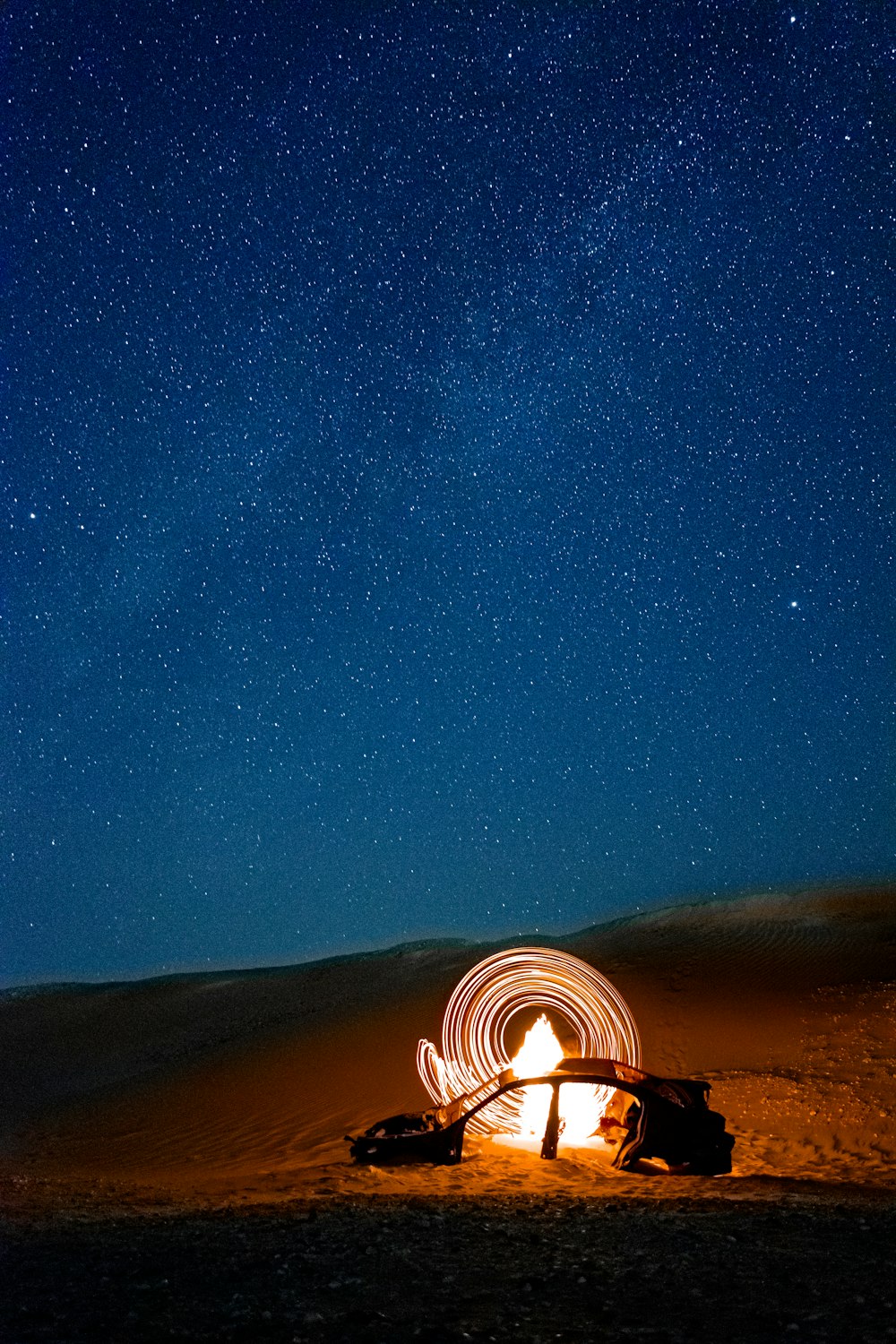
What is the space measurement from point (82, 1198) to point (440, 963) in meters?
29.3

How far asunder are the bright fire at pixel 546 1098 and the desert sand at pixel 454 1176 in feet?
1.98

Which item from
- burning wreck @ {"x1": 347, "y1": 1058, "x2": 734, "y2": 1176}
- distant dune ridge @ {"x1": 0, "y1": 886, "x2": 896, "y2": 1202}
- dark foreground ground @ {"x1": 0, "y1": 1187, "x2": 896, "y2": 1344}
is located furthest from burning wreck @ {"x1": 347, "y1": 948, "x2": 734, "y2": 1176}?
dark foreground ground @ {"x1": 0, "y1": 1187, "x2": 896, "y2": 1344}

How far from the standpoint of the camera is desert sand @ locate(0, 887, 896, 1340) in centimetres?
541

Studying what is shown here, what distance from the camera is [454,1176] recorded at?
400 inches

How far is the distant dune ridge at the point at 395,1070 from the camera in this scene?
12.0 m

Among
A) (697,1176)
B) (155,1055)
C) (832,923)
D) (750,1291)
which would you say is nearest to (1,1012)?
(155,1055)

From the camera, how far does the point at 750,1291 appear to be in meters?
5.68

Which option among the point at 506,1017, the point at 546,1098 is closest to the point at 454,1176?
the point at 506,1017

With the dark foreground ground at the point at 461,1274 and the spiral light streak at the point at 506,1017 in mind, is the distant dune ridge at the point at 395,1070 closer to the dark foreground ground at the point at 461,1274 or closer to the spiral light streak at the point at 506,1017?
the spiral light streak at the point at 506,1017


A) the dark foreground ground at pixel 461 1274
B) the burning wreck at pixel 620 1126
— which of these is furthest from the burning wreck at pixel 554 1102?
the dark foreground ground at pixel 461 1274

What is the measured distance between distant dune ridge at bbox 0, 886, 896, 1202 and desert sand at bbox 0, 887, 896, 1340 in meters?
0.08

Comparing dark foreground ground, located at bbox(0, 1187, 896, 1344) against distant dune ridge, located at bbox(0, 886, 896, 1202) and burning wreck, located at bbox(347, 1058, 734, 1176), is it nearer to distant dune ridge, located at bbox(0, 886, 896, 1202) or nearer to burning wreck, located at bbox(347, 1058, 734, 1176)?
distant dune ridge, located at bbox(0, 886, 896, 1202)

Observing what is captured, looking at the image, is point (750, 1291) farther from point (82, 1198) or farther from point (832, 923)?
point (832, 923)

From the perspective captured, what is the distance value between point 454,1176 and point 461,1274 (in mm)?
4372
